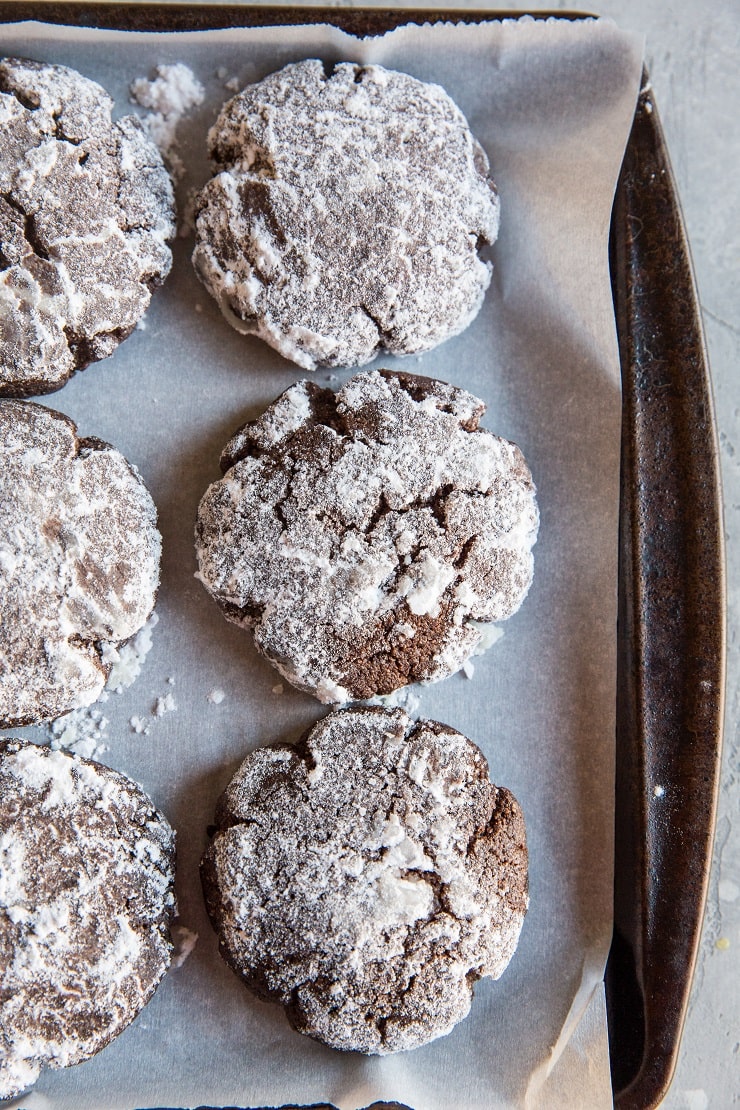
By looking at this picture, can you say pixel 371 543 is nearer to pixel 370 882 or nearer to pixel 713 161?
pixel 370 882

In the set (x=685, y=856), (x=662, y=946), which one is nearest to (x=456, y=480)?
(x=685, y=856)

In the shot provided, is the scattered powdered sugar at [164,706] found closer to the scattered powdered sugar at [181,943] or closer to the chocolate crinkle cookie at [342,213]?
the scattered powdered sugar at [181,943]

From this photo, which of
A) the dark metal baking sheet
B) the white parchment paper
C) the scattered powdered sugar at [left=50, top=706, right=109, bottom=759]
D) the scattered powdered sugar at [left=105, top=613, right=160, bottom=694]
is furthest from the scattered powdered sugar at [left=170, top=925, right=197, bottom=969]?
the dark metal baking sheet

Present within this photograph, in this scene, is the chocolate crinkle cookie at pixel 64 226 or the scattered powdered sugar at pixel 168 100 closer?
the chocolate crinkle cookie at pixel 64 226

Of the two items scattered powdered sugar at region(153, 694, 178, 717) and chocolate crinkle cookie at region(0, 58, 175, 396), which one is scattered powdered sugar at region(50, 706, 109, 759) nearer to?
scattered powdered sugar at region(153, 694, 178, 717)

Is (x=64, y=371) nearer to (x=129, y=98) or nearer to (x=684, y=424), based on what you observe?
(x=129, y=98)

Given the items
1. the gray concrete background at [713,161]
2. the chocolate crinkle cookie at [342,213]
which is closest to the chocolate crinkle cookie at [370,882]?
the gray concrete background at [713,161]
